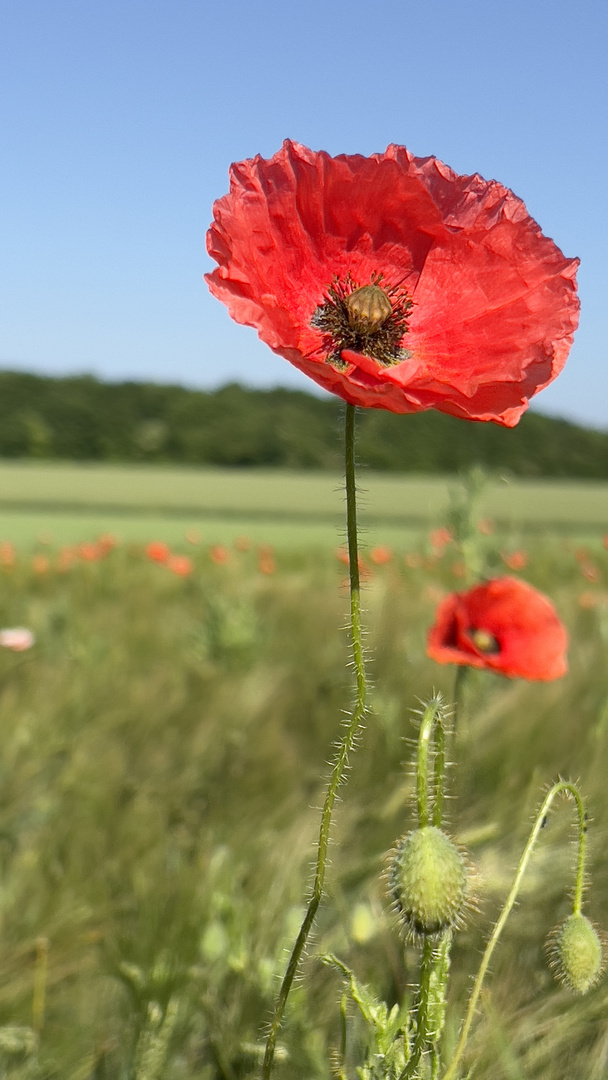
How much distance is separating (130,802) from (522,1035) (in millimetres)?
824

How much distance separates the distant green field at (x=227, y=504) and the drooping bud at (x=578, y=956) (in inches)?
225

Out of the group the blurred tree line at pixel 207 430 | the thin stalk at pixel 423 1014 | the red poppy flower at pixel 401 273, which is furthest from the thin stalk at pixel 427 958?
the blurred tree line at pixel 207 430

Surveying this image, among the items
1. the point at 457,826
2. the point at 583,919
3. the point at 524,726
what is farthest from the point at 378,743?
the point at 583,919

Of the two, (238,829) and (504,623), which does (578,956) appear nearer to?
(504,623)

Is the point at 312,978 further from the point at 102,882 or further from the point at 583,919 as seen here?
the point at 583,919

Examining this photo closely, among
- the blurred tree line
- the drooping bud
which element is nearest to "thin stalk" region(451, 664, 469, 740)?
the drooping bud

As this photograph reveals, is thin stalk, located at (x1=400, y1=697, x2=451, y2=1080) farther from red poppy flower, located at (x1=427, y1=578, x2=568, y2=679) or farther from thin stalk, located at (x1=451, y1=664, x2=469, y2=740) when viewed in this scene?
red poppy flower, located at (x1=427, y1=578, x2=568, y2=679)

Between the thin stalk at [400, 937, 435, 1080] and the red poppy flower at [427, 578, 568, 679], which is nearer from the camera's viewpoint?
the thin stalk at [400, 937, 435, 1080]

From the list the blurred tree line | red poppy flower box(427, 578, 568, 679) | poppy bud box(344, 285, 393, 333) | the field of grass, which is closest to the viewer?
poppy bud box(344, 285, 393, 333)

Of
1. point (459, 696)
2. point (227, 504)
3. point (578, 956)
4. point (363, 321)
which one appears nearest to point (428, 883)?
point (578, 956)

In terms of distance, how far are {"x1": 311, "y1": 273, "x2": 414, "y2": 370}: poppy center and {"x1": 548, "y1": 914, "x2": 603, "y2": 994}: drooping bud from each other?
41cm

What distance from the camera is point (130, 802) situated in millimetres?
1716

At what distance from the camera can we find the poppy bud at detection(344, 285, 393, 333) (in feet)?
2.23

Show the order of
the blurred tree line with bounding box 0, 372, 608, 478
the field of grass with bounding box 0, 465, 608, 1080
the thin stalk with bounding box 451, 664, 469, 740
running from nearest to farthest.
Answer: the field of grass with bounding box 0, 465, 608, 1080, the thin stalk with bounding box 451, 664, 469, 740, the blurred tree line with bounding box 0, 372, 608, 478
